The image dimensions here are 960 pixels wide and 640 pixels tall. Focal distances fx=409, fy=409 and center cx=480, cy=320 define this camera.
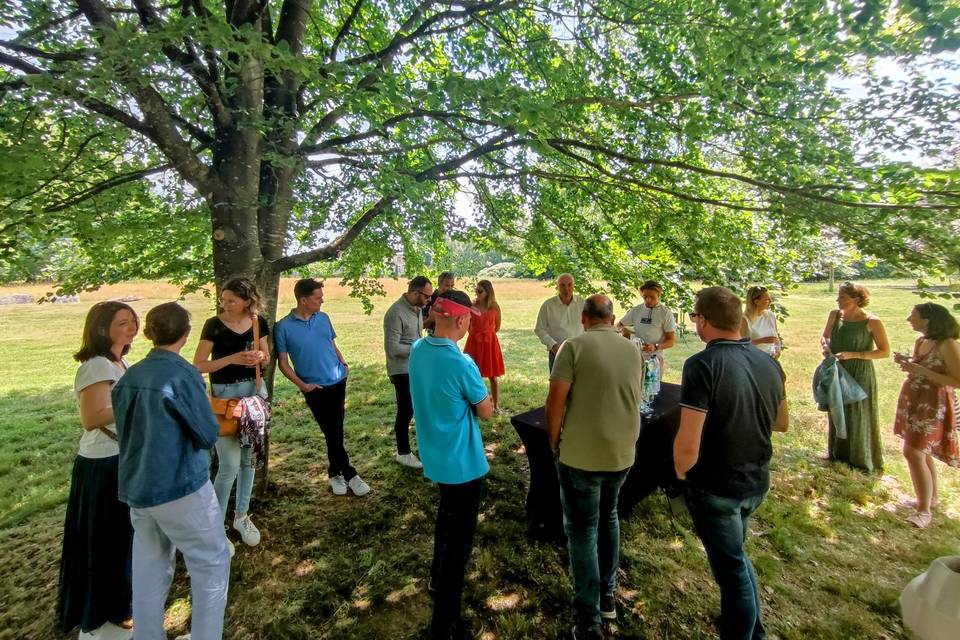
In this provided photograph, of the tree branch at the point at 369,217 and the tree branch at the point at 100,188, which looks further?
the tree branch at the point at 369,217

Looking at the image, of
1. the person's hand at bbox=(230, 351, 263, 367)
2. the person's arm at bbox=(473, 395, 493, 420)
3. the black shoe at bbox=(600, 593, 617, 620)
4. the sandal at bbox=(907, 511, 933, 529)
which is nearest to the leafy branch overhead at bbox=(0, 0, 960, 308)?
the person's hand at bbox=(230, 351, 263, 367)

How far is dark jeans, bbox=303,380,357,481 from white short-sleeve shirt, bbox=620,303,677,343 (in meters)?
3.68

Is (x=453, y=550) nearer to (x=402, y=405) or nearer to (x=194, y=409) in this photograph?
(x=194, y=409)

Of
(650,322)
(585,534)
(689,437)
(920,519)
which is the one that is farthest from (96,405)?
(920,519)

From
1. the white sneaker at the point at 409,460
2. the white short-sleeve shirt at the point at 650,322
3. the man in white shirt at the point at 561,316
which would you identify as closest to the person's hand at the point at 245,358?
the white sneaker at the point at 409,460

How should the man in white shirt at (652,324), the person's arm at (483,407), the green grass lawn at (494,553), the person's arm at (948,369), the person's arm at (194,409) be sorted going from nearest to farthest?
the person's arm at (194,409) < the person's arm at (483,407) < the green grass lawn at (494,553) < the person's arm at (948,369) < the man in white shirt at (652,324)

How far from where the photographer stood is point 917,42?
2.28 meters

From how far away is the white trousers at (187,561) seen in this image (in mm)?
2047

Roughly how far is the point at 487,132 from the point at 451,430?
2.96 metres

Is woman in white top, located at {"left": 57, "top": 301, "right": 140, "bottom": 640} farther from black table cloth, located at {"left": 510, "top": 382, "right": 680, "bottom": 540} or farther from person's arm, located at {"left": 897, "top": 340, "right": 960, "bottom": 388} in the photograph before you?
person's arm, located at {"left": 897, "top": 340, "right": 960, "bottom": 388}

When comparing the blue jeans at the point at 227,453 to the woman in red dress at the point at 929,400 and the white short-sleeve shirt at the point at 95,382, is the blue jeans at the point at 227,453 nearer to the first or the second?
the white short-sleeve shirt at the point at 95,382

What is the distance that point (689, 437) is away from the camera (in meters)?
2.03

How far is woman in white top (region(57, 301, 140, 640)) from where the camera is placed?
7.61 ft

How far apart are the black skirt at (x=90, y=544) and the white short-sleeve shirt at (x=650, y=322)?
5.18 m
